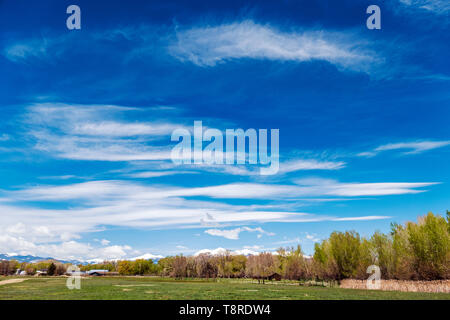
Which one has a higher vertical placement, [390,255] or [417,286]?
[390,255]

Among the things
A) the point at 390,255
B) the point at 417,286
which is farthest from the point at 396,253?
the point at 417,286

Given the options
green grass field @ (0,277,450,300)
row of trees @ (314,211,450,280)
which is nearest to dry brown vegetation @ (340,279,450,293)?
row of trees @ (314,211,450,280)

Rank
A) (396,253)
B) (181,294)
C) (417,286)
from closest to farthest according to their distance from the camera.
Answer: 1. (181,294)
2. (417,286)
3. (396,253)

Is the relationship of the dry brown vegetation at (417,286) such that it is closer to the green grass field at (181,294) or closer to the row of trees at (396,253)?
the row of trees at (396,253)

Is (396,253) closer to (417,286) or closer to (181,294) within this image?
(417,286)

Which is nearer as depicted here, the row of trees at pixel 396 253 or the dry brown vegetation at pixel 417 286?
the dry brown vegetation at pixel 417 286

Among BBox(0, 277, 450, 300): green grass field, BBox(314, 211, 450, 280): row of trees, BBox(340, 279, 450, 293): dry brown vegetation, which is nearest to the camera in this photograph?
BBox(0, 277, 450, 300): green grass field

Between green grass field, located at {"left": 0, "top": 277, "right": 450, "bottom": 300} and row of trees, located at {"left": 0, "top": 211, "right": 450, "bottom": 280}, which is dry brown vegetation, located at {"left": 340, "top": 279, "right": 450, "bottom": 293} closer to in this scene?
row of trees, located at {"left": 0, "top": 211, "right": 450, "bottom": 280}

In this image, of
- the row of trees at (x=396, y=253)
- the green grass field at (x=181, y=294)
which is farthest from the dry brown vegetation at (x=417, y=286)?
the green grass field at (x=181, y=294)

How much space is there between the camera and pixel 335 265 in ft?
335

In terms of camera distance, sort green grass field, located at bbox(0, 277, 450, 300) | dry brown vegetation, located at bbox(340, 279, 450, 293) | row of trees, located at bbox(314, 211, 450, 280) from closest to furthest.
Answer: green grass field, located at bbox(0, 277, 450, 300)
dry brown vegetation, located at bbox(340, 279, 450, 293)
row of trees, located at bbox(314, 211, 450, 280)

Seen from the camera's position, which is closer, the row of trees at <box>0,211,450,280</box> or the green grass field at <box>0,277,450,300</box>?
the green grass field at <box>0,277,450,300</box>
